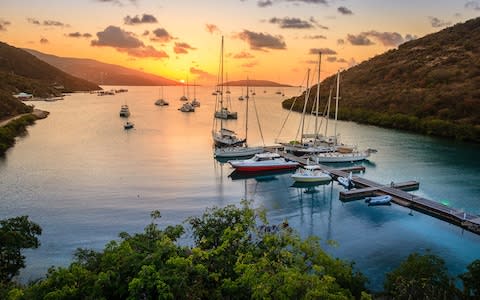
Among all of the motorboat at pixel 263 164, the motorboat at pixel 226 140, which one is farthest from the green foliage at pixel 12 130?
the motorboat at pixel 263 164

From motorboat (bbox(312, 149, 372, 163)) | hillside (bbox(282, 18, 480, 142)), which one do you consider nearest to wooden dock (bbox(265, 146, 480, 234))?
motorboat (bbox(312, 149, 372, 163))

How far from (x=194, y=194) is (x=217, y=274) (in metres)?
24.0

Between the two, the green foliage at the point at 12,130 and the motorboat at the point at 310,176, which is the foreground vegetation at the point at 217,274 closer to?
the motorboat at the point at 310,176

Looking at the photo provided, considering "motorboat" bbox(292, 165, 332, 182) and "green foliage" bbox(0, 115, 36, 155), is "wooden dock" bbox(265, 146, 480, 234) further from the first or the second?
"green foliage" bbox(0, 115, 36, 155)

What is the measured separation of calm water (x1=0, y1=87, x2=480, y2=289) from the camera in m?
26.0

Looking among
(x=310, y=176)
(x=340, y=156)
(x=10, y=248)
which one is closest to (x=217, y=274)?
(x=10, y=248)

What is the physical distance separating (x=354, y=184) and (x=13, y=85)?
162679mm

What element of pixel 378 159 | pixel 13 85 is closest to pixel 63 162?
pixel 378 159

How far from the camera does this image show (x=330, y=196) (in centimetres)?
3772

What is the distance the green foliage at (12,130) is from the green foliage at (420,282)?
177 feet

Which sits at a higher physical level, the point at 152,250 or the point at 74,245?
the point at 152,250

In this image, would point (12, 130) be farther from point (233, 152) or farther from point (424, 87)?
point (424, 87)

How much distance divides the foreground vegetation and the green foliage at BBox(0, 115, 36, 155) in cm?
4555

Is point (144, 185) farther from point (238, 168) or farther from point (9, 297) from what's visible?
point (9, 297)
